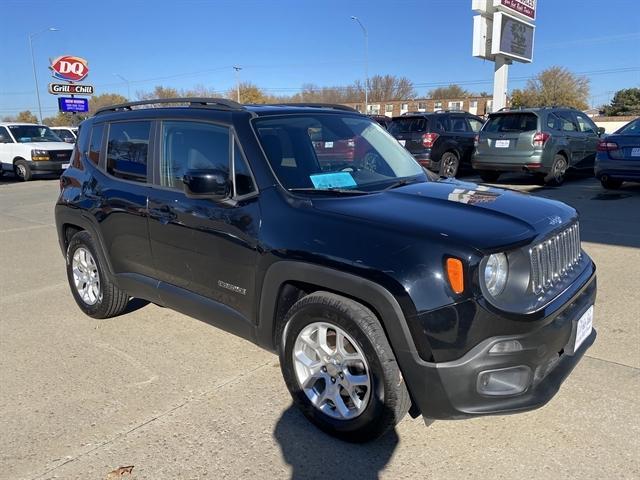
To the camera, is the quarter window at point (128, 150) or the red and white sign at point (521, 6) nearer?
the quarter window at point (128, 150)

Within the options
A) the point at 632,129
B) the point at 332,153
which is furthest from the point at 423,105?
the point at 332,153

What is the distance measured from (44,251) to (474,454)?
683 cm

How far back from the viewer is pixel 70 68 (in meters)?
33.9

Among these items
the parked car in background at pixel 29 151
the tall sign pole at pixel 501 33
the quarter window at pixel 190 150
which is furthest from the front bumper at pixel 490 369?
the tall sign pole at pixel 501 33

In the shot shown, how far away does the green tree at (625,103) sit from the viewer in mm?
67069

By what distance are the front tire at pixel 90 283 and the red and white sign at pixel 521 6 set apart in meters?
19.9

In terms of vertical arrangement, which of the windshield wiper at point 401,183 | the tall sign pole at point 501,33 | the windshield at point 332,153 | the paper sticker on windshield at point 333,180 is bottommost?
the windshield wiper at point 401,183

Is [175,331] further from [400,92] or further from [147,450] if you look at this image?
[400,92]

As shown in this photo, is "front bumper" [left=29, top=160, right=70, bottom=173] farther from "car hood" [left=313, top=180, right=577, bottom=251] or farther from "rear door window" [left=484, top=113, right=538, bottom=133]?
"car hood" [left=313, top=180, right=577, bottom=251]

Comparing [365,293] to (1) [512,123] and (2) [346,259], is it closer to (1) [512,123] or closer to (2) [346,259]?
(2) [346,259]

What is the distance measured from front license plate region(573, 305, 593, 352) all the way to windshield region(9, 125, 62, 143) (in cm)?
1970

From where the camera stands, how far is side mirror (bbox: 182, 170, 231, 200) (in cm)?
310

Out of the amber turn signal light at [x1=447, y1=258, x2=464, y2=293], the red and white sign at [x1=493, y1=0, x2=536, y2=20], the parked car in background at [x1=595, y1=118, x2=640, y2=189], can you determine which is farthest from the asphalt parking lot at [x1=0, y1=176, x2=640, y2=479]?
the red and white sign at [x1=493, y1=0, x2=536, y2=20]

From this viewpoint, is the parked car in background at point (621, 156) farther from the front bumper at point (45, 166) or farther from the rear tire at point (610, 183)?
the front bumper at point (45, 166)
